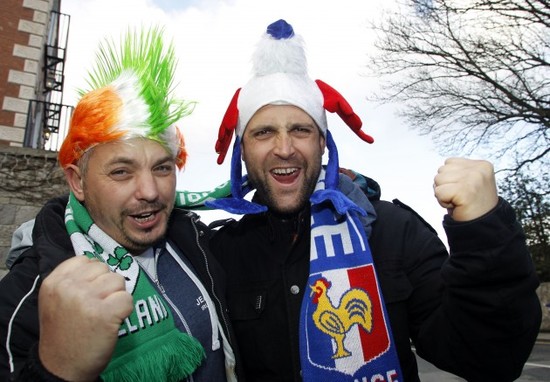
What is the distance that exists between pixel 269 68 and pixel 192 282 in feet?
4.35

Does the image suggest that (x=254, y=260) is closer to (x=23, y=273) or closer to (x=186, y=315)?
(x=186, y=315)

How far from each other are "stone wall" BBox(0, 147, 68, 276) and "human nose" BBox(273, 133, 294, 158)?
5.90 meters

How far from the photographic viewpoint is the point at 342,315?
73.2 inches

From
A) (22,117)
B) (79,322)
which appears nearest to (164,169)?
(79,322)

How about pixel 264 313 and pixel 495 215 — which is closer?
pixel 495 215

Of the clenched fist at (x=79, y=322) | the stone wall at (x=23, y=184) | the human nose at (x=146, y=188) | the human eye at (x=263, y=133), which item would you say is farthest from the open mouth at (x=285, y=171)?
the stone wall at (x=23, y=184)

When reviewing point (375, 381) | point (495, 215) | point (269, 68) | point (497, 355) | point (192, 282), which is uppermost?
point (269, 68)

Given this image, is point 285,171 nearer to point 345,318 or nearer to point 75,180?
point 345,318

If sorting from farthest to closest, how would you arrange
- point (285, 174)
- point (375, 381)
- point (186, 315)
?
point (285, 174)
point (186, 315)
point (375, 381)

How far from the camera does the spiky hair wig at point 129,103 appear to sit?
191cm

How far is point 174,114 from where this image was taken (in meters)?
2.10

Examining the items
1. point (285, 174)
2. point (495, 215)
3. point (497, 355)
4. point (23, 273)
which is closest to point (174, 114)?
point (285, 174)

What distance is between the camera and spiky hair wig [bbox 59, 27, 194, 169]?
1.91 meters

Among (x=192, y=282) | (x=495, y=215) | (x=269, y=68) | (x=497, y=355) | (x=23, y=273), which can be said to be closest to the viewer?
(x=495, y=215)
